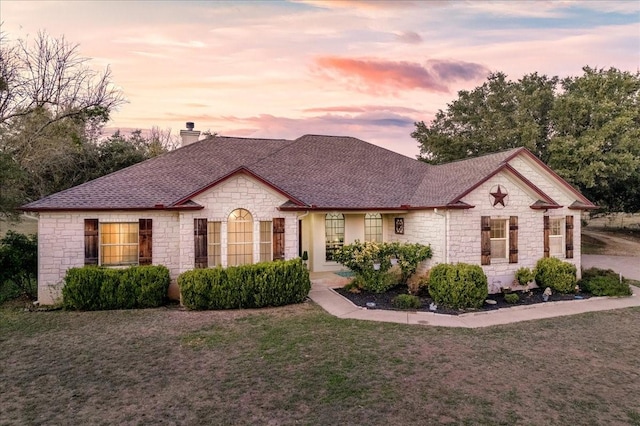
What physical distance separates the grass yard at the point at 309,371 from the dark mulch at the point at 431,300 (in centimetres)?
172

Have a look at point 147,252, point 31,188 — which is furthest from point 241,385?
point 31,188

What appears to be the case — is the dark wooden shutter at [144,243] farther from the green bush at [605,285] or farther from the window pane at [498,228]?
the green bush at [605,285]

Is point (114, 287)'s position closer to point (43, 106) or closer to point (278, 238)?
point (278, 238)

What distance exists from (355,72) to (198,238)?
35.5 feet

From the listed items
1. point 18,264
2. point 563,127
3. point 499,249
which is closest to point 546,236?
point 499,249

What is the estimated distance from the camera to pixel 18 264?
1280 cm

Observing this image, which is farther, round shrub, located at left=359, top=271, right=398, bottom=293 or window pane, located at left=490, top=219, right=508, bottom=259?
window pane, located at left=490, top=219, right=508, bottom=259

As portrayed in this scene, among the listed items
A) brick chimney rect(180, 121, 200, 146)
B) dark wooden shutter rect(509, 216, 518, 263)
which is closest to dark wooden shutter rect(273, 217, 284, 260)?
dark wooden shutter rect(509, 216, 518, 263)

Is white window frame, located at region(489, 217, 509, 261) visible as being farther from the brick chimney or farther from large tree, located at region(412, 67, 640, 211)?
the brick chimney

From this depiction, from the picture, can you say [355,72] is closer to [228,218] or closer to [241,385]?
[228,218]

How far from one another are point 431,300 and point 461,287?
1391 mm

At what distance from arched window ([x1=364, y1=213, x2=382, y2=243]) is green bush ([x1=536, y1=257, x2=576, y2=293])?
20.8 ft

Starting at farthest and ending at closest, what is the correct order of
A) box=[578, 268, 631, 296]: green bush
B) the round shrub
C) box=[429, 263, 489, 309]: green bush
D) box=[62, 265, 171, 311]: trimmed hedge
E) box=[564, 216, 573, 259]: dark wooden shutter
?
box=[564, 216, 573, 259]: dark wooden shutter → box=[578, 268, 631, 296]: green bush → the round shrub → box=[429, 263, 489, 309]: green bush → box=[62, 265, 171, 311]: trimmed hedge

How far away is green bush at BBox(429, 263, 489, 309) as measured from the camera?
459 inches
